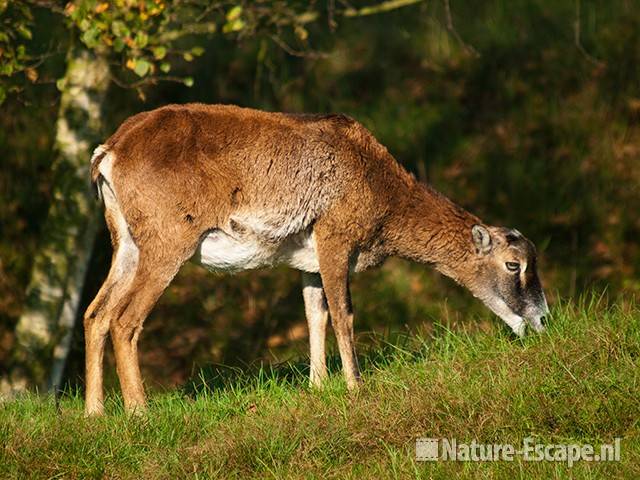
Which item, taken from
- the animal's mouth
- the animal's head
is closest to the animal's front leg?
the animal's head

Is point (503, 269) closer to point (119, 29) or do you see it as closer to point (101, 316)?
point (101, 316)

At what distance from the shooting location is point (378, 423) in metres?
7.86

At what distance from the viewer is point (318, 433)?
25.6 feet

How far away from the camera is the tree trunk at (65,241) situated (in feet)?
39.3

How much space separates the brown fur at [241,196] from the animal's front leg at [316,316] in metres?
0.34

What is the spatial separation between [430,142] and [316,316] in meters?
7.86

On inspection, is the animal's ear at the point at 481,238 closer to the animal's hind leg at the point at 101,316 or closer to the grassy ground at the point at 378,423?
the grassy ground at the point at 378,423

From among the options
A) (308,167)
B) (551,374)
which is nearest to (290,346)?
(308,167)

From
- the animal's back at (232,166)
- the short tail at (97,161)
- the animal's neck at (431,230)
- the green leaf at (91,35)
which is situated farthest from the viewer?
the animal's neck at (431,230)

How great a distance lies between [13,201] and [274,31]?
194 inches

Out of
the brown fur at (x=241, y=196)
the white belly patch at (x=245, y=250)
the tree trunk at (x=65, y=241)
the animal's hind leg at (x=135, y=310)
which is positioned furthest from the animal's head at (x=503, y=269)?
the tree trunk at (x=65, y=241)

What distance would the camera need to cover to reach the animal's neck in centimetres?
998

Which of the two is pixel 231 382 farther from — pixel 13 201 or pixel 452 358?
pixel 13 201

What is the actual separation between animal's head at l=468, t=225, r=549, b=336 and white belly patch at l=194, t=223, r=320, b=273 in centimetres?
149
